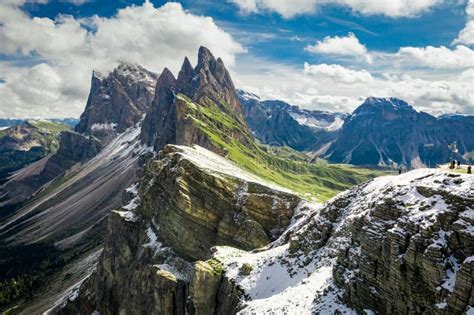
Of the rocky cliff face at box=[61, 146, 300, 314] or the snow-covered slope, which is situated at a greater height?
the snow-covered slope

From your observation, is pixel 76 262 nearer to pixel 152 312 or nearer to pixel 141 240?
pixel 141 240

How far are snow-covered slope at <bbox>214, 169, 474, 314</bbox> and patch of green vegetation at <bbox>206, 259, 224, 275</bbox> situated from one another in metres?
6.91

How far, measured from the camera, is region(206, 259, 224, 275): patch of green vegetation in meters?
63.4

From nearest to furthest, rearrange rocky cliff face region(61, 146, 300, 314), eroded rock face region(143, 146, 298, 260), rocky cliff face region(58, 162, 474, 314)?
1. rocky cliff face region(58, 162, 474, 314)
2. rocky cliff face region(61, 146, 300, 314)
3. eroded rock face region(143, 146, 298, 260)

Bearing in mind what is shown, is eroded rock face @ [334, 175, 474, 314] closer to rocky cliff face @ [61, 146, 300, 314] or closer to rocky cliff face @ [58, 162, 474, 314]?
rocky cliff face @ [58, 162, 474, 314]

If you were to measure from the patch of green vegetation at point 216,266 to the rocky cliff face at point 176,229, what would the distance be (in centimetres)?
50

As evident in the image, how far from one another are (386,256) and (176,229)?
6236 cm

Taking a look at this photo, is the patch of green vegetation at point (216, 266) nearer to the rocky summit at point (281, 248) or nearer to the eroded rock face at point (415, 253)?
the rocky summit at point (281, 248)

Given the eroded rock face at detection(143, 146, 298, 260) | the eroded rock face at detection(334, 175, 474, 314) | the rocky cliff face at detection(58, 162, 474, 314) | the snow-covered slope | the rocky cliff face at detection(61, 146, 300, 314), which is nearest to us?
the eroded rock face at detection(334, 175, 474, 314)

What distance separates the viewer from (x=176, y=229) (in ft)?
306

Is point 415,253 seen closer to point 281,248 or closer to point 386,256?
point 386,256

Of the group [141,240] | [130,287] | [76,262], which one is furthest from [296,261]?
[76,262]

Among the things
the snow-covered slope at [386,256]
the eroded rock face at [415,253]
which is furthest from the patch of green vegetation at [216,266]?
the eroded rock face at [415,253]

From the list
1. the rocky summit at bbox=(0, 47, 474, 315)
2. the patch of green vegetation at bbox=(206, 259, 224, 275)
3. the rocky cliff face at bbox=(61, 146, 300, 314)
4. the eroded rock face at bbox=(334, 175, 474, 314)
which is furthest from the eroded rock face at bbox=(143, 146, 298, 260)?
the eroded rock face at bbox=(334, 175, 474, 314)
